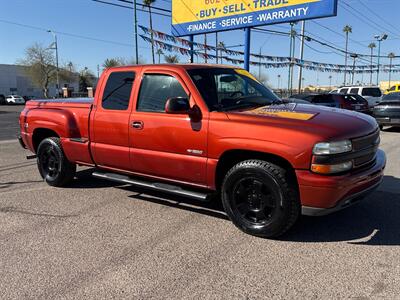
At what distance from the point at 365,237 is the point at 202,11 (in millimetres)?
15358

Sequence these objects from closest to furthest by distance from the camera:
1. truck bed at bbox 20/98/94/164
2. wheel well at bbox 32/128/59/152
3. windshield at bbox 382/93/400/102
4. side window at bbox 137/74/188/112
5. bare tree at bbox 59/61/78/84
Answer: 1. side window at bbox 137/74/188/112
2. truck bed at bbox 20/98/94/164
3. wheel well at bbox 32/128/59/152
4. windshield at bbox 382/93/400/102
5. bare tree at bbox 59/61/78/84

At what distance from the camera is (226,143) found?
14.1 ft

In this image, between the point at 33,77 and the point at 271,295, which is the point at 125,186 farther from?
the point at 33,77

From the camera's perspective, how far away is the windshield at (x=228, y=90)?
4680 millimetres

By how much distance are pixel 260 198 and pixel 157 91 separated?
6.40 feet

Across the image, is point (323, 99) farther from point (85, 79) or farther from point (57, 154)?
point (85, 79)

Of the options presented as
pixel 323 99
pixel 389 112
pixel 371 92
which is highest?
pixel 371 92

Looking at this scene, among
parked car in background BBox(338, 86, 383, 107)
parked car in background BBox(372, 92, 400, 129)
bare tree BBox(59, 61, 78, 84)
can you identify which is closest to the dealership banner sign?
parked car in background BBox(372, 92, 400, 129)

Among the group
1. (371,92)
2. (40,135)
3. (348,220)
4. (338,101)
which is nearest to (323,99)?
(338,101)

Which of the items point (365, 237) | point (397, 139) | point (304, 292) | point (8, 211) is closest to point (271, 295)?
point (304, 292)

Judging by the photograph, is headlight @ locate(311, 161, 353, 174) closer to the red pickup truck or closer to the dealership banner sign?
the red pickup truck

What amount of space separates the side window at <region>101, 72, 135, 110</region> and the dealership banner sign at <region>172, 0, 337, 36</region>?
10997mm

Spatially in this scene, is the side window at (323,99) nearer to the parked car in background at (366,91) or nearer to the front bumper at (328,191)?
the parked car in background at (366,91)

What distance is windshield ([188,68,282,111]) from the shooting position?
468 centimetres
